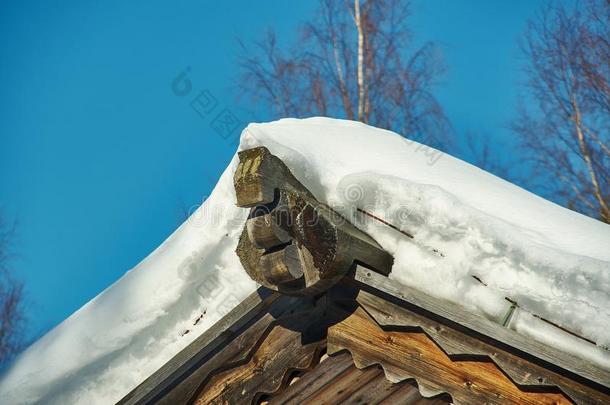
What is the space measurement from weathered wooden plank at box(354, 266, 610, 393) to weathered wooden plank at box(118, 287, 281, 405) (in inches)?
19.8

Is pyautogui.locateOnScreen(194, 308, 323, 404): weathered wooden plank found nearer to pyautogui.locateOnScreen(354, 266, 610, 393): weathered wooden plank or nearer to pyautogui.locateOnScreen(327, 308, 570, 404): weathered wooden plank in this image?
pyautogui.locateOnScreen(327, 308, 570, 404): weathered wooden plank

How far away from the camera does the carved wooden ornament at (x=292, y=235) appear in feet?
7.86

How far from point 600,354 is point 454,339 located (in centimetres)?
46

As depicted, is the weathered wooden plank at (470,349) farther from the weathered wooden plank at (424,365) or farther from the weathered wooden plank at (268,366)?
the weathered wooden plank at (268,366)

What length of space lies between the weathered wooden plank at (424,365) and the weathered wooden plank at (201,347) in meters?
0.33

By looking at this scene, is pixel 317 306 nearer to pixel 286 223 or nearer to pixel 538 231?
pixel 286 223

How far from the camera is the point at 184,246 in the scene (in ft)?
9.94

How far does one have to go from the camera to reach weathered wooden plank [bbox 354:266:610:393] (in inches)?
79.3

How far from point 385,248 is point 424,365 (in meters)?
0.42

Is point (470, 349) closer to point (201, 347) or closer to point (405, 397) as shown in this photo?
point (405, 397)

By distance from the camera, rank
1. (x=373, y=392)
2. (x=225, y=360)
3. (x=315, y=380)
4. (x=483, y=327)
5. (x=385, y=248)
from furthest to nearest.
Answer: (x=225, y=360), (x=315, y=380), (x=373, y=392), (x=385, y=248), (x=483, y=327)

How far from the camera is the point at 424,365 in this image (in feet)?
8.09

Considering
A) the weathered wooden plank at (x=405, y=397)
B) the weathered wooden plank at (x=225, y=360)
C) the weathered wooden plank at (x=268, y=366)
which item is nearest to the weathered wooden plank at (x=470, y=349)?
the weathered wooden plank at (x=405, y=397)

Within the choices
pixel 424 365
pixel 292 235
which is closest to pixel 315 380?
pixel 424 365
